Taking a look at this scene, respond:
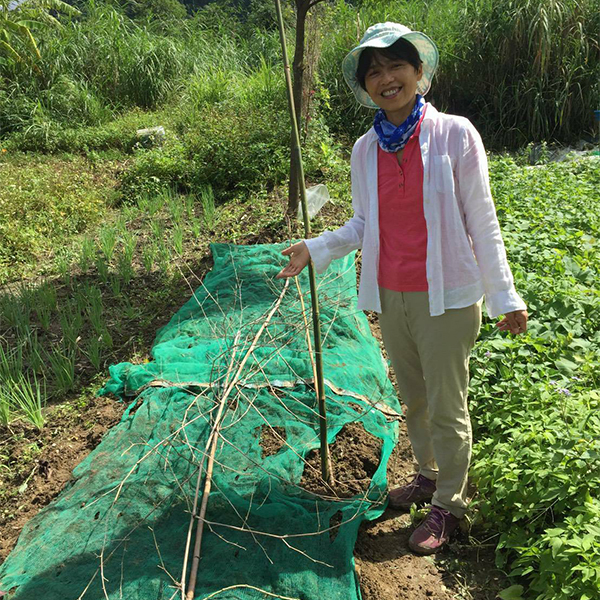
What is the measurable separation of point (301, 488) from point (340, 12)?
8372mm

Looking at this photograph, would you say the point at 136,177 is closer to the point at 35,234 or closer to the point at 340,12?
the point at 35,234

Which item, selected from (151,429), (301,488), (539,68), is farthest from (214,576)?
(539,68)

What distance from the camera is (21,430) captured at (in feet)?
9.12

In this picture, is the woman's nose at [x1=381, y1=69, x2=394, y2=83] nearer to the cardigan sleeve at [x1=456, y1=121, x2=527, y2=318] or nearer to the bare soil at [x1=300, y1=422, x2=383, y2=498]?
the cardigan sleeve at [x1=456, y1=121, x2=527, y2=318]

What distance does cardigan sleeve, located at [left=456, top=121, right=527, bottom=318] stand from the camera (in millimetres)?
1646

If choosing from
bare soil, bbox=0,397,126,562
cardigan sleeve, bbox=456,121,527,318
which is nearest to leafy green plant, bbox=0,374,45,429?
bare soil, bbox=0,397,126,562

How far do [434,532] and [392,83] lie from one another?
145 cm

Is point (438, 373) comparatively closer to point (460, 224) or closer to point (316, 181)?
point (460, 224)

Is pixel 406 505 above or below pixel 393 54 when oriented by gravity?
below

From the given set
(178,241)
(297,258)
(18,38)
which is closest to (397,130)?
(297,258)

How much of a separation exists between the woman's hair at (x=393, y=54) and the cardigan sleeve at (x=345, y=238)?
25cm

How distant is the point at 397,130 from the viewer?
1.73m

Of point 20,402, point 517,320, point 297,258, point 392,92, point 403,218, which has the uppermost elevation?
point 392,92

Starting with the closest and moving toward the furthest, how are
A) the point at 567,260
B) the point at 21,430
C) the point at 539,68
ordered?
1. the point at 21,430
2. the point at 567,260
3. the point at 539,68
